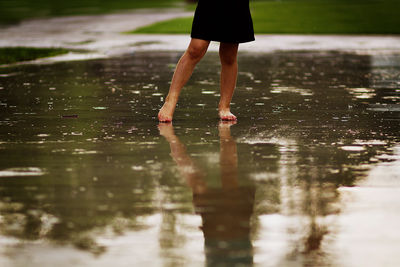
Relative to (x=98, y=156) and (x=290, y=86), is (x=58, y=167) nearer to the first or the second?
(x=98, y=156)

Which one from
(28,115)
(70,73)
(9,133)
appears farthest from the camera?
(70,73)

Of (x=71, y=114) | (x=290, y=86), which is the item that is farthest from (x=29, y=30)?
(x=71, y=114)

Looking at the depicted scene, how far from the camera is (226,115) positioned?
8523 mm

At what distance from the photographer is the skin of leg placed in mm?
8242

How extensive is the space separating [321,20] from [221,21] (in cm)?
1656

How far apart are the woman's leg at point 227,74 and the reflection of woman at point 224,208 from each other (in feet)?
5.39

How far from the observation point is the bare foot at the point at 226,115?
8.50 m

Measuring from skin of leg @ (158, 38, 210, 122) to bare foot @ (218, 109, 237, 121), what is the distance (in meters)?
0.40

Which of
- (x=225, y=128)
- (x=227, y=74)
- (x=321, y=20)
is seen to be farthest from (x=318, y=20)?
(x=225, y=128)

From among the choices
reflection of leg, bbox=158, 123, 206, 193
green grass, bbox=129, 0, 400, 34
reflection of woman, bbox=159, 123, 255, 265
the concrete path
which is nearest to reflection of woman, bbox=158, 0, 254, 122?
reflection of leg, bbox=158, 123, 206, 193

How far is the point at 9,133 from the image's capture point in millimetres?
7668

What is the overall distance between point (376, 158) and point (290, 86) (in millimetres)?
5019

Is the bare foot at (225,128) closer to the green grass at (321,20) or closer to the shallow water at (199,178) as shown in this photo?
the shallow water at (199,178)

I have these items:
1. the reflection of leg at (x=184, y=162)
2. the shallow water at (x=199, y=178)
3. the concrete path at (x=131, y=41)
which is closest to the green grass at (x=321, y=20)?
the concrete path at (x=131, y=41)
